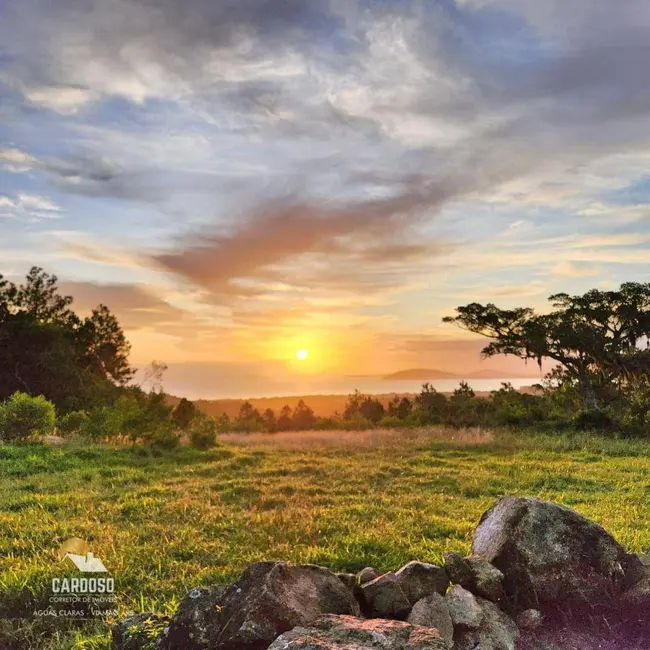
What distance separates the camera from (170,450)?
2102cm

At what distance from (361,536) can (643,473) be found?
12.0m

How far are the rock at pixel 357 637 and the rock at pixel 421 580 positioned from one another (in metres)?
1.06

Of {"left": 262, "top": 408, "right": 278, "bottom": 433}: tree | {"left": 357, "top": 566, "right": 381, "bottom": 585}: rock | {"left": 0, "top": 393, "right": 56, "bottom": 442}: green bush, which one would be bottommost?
{"left": 262, "top": 408, "right": 278, "bottom": 433}: tree

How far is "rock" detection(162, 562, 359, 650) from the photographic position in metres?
4.93

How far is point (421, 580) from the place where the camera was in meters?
5.87

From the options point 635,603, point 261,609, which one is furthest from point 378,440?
point 261,609

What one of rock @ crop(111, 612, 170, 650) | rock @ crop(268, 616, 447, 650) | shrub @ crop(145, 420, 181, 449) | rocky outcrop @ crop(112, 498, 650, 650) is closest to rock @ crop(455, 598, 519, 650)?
rocky outcrop @ crop(112, 498, 650, 650)

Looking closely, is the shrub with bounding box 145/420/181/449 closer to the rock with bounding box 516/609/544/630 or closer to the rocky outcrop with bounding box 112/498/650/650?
the rocky outcrop with bounding box 112/498/650/650

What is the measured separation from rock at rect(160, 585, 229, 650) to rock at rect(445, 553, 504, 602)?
2348mm

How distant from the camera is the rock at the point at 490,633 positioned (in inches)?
211

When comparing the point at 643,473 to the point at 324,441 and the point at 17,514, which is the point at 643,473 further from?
the point at 17,514

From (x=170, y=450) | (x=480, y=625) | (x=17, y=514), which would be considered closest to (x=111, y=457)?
(x=170, y=450)

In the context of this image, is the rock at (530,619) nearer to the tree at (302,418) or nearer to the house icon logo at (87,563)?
the house icon logo at (87,563)

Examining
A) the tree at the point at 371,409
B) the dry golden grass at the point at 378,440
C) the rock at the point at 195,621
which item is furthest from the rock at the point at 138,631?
the tree at the point at 371,409
